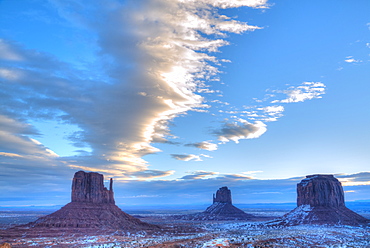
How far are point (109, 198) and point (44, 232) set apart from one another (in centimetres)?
3145

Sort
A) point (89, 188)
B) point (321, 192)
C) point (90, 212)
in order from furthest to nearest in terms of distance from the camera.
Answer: point (321, 192) < point (89, 188) < point (90, 212)

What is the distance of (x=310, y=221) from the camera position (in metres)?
92.6

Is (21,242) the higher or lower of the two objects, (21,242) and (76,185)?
the lower

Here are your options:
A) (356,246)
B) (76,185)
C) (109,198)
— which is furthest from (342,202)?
(76,185)

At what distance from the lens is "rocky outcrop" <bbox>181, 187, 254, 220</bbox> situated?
159938 millimetres

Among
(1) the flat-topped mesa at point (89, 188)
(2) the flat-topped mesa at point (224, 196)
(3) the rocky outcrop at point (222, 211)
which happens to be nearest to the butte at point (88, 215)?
(1) the flat-topped mesa at point (89, 188)

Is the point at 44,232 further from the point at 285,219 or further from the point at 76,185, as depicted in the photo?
the point at 285,219

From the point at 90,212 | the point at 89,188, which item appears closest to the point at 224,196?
the point at 89,188

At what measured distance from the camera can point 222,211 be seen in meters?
173

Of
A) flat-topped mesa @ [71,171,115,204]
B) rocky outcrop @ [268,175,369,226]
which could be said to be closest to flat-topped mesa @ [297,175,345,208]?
rocky outcrop @ [268,175,369,226]

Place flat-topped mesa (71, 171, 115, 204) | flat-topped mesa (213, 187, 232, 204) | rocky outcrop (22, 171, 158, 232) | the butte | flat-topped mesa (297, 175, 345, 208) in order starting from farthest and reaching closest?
1. flat-topped mesa (213, 187, 232, 204)
2. flat-topped mesa (297, 175, 345, 208)
3. flat-topped mesa (71, 171, 115, 204)
4. rocky outcrop (22, 171, 158, 232)
5. the butte

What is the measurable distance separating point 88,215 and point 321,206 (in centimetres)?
8162

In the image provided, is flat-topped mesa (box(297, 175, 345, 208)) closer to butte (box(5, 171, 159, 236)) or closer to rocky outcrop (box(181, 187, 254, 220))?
rocky outcrop (box(181, 187, 254, 220))

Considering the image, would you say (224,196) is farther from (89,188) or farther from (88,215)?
(88,215)
